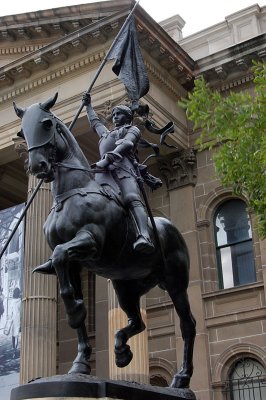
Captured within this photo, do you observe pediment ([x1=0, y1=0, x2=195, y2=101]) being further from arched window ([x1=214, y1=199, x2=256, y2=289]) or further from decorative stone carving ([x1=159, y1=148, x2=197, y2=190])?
arched window ([x1=214, y1=199, x2=256, y2=289])

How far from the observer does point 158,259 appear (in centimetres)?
635

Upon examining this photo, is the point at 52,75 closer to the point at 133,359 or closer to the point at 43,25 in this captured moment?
the point at 43,25

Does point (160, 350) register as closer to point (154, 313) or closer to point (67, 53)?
point (154, 313)

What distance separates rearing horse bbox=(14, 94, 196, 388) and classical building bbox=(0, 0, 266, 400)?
32.5 ft

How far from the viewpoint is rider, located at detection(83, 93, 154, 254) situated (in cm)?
596

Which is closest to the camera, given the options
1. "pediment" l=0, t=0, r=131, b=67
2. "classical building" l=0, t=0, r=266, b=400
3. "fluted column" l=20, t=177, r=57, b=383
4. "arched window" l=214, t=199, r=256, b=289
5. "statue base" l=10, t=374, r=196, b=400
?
"statue base" l=10, t=374, r=196, b=400

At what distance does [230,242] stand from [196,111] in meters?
8.21

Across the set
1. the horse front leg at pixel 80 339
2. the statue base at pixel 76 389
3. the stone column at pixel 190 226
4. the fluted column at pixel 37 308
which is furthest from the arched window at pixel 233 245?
the statue base at pixel 76 389

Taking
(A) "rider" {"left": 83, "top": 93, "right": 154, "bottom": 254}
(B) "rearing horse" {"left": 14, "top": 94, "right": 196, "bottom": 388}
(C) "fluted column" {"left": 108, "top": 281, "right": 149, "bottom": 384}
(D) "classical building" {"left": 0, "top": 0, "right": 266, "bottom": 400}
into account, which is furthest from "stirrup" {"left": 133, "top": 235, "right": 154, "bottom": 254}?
(D) "classical building" {"left": 0, "top": 0, "right": 266, "bottom": 400}

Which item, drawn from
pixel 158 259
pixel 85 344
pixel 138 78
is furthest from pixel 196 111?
pixel 85 344

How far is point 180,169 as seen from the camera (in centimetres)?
2108

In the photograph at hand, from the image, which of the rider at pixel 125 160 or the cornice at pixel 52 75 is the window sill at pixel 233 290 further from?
the rider at pixel 125 160

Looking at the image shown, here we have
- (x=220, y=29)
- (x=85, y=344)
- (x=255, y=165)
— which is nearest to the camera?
(x=85, y=344)

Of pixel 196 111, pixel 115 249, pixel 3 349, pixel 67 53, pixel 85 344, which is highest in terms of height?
pixel 67 53
